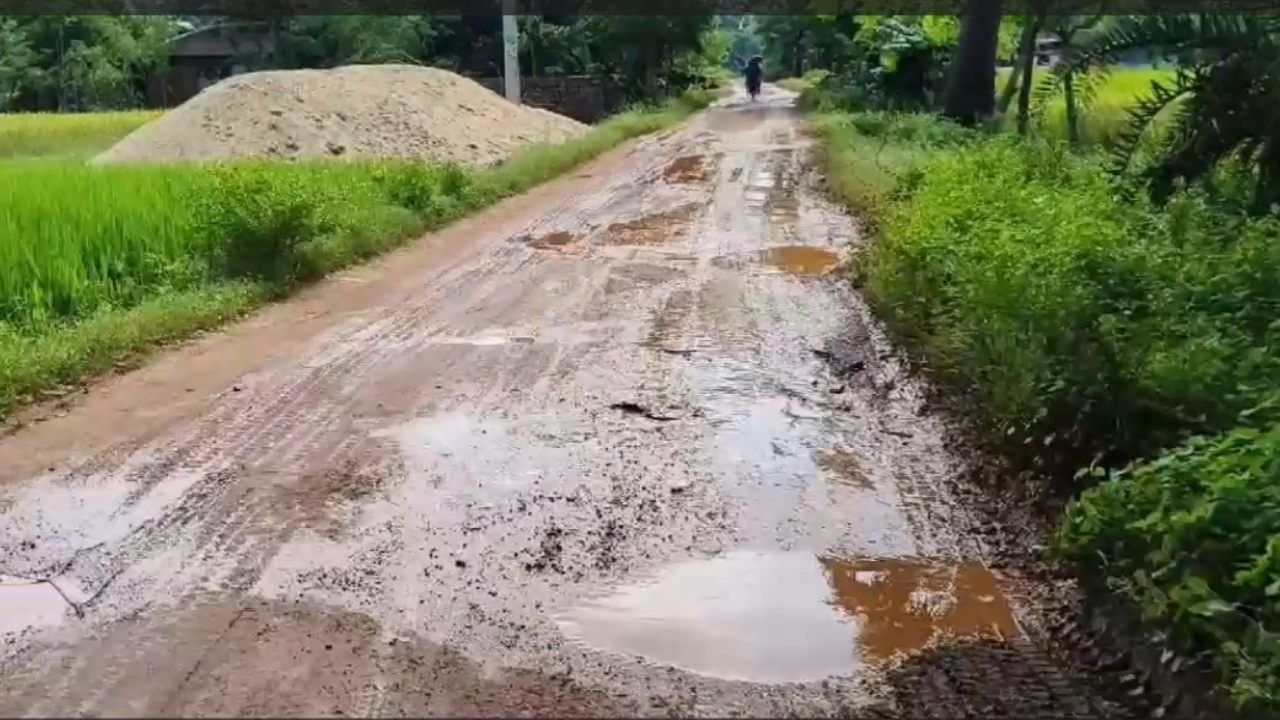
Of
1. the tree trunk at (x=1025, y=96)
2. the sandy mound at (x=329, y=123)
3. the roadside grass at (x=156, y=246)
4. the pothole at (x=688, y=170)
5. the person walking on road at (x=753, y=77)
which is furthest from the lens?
the person walking on road at (x=753, y=77)

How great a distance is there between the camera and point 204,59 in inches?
1901

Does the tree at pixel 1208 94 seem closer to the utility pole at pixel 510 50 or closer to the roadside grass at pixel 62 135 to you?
the roadside grass at pixel 62 135

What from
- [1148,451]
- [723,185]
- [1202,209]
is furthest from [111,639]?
[723,185]

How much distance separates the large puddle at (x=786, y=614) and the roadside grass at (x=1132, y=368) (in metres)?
0.47

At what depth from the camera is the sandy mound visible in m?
22.2

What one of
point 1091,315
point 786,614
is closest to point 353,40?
point 1091,315

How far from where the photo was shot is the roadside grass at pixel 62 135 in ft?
84.2

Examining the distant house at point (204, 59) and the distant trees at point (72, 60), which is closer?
the distant trees at point (72, 60)

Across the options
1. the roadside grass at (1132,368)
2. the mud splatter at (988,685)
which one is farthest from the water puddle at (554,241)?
the mud splatter at (988,685)

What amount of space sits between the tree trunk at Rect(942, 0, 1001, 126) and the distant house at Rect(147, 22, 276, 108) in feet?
101

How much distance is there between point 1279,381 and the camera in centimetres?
495

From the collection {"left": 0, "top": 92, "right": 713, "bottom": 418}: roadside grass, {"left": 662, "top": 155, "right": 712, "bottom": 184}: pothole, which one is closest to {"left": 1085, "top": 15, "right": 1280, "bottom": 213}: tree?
{"left": 0, "top": 92, "right": 713, "bottom": 418}: roadside grass

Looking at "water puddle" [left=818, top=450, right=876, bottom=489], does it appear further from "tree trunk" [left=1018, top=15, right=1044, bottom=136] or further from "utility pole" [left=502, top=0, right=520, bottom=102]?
"utility pole" [left=502, top=0, right=520, bottom=102]

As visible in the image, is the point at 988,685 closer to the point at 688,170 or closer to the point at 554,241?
the point at 554,241
